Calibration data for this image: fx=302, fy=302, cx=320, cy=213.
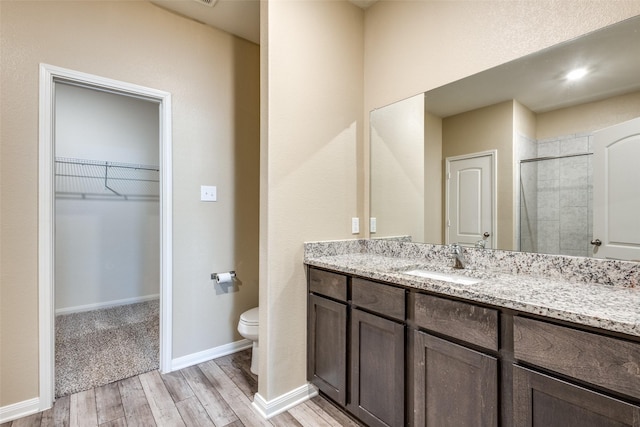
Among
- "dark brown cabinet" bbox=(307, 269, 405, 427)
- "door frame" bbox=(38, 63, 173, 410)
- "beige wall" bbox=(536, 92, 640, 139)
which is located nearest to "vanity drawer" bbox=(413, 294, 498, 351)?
"dark brown cabinet" bbox=(307, 269, 405, 427)

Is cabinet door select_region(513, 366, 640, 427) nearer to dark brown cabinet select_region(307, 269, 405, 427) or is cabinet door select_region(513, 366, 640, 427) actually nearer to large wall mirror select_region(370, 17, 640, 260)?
dark brown cabinet select_region(307, 269, 405, 427)

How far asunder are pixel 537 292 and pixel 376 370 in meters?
0.82

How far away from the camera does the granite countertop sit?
2.85 ft

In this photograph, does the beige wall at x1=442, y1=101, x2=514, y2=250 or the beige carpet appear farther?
the beige carpet

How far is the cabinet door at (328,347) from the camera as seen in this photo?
1689 millimetres

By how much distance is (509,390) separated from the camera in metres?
1.04

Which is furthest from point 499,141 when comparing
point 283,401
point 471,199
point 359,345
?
point 283,401

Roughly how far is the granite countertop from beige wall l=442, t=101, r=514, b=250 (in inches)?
10.8

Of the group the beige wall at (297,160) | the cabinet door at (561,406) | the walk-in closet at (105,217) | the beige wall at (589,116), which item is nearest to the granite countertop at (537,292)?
the cabinet door at (561,406)

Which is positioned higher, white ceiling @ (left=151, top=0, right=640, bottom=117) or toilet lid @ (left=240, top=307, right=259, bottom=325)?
white ceiling @ (left=151, top=0, right=640, bottom=117)

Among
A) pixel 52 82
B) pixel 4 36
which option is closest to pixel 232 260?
pixel 52 82

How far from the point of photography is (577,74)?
1376 millimetres

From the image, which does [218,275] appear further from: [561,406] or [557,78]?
[557,78]

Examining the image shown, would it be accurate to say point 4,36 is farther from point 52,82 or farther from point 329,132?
point 329,132
